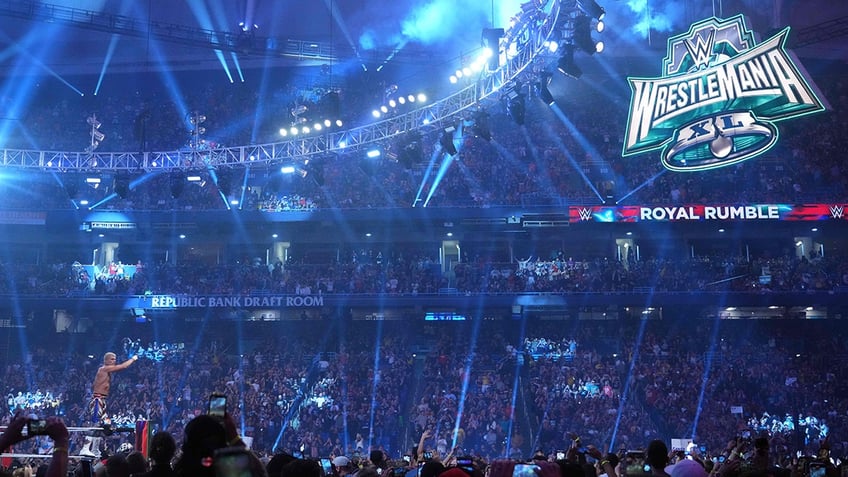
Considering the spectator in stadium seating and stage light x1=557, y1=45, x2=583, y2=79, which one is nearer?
the spectator in stadium seating

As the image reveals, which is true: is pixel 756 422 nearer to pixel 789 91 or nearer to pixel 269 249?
pixel 789 91

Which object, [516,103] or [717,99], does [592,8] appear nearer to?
[516,103]

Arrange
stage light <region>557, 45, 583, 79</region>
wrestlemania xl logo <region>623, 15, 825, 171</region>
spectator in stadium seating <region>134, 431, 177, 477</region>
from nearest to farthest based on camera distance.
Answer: spectator in stadium seating <region>134, 431, 177, 477</region> < stage light <region>557, 45, 583, 79</region> < wrestlemania xl logo <region>623, 15, 825, 171</region>

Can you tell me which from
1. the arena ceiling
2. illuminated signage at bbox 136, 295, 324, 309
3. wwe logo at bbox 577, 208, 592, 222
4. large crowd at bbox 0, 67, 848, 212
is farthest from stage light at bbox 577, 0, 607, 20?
illuminated signage at bbox 136, 295, 324, 309

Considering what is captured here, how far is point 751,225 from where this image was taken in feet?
109

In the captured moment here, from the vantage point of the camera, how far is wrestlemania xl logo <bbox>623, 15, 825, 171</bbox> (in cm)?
2078

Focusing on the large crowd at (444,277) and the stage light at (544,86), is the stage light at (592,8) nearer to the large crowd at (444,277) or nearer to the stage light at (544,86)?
the stage light at (544,86)

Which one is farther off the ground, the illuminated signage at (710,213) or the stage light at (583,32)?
the stage light at (583,32)

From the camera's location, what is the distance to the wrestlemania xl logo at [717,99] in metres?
20.8

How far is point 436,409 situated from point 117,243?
17138 millimetres

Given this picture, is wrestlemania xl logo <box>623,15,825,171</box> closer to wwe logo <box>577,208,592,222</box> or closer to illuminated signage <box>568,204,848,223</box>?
illuminated signage <box>568,204,848,223</box>

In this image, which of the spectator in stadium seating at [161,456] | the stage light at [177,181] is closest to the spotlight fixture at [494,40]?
the stage light at [177,181]

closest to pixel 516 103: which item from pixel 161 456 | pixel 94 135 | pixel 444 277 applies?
pixel 444 277

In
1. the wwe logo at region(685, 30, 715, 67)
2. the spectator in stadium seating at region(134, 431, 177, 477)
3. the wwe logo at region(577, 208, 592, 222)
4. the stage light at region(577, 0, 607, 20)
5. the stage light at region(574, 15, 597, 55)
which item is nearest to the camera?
the spectator in stadium seating at region(134, 431, 177, 477)
